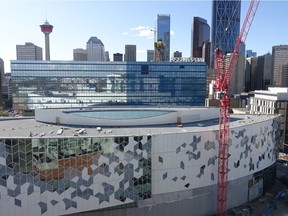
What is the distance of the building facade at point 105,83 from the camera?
129 m

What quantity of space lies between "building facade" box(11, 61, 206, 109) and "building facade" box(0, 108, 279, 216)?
76585mm

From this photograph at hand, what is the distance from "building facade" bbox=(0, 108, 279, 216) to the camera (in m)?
39.6

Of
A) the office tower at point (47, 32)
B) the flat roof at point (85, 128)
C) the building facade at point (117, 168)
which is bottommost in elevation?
the building facade at point (117, 168)

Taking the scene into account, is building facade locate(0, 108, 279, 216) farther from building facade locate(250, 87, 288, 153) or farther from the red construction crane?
building facade locate(250, 87, 288, 153)

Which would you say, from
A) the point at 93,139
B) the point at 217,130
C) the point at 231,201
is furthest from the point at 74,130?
the point at 231,201

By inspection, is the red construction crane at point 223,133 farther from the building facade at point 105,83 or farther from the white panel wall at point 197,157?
the building facade at point 105,83

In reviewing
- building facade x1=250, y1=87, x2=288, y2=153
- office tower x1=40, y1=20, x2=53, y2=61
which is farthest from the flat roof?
office tower x1=40, y1=20, x2=53, y2=61

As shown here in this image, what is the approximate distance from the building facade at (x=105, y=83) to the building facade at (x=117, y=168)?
76585 mm

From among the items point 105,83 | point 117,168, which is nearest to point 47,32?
point 105,83

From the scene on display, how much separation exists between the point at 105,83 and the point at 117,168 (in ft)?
304

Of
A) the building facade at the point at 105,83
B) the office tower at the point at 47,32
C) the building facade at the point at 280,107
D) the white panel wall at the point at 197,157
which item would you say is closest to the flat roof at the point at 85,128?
Answer: the white panel wall at the point at 197,157

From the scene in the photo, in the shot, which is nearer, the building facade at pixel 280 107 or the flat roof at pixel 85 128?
the flat roof at pixel 85 128

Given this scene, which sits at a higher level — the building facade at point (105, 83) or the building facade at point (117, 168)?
the building facade at point (105, 83)

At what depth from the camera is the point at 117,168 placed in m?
42.7
